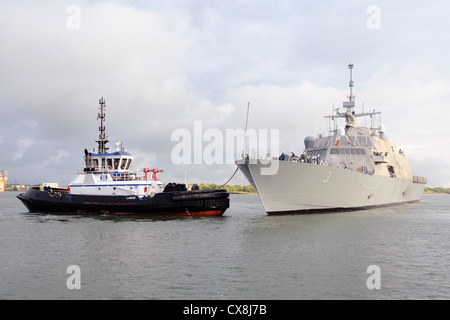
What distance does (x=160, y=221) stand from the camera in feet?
106

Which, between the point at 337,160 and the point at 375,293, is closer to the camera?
the point at 375,293

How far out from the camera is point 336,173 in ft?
110

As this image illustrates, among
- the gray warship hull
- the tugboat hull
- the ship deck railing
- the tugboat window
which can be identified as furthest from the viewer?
the ship deck railing

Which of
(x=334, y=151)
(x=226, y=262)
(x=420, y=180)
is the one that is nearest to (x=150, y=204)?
(x=226, y=262)

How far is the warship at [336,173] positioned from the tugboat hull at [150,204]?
4.33 meters

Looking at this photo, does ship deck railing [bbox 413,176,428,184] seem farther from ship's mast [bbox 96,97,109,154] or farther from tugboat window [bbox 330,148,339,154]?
ship's mast [bbox 96,97,109,154]

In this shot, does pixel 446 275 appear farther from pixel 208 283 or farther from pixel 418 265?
pixel 208 283

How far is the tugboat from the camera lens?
35.0 m

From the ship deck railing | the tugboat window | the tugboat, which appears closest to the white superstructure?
the tugboat

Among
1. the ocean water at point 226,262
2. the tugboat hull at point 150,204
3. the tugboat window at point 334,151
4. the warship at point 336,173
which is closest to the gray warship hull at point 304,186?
the warship at point 336,173

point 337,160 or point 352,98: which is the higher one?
point 352,98

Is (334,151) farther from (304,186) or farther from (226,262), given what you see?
(226,262)

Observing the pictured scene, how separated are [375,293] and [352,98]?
144 feet
